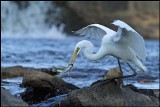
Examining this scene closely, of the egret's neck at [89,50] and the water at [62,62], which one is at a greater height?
the egret's neck at [89,50]

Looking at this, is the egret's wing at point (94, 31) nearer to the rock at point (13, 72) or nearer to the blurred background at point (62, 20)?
the rock at point (13, 72)

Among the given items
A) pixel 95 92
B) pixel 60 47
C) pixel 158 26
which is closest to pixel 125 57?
pixel 95 92

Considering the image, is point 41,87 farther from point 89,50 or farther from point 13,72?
point 13,72

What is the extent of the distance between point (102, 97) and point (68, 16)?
24.2 meters

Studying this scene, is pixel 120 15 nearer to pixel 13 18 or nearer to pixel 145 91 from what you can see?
pixel 13 18

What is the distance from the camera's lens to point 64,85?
1039 cm

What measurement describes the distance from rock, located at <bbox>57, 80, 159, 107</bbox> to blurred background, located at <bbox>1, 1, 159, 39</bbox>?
20664 millimetres

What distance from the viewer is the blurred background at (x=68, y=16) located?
98.8 ft

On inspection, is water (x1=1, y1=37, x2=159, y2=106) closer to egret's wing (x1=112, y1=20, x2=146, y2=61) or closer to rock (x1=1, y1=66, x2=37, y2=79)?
rock (x1=1, y1=66, x2=37, y2=79)

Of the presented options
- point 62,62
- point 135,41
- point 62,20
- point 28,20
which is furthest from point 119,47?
point 28,20

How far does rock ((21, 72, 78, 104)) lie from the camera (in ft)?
33.2

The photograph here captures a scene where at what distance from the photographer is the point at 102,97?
8250mm

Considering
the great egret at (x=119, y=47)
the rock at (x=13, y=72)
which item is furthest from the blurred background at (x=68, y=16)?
the great egret at (x=119, y=47)

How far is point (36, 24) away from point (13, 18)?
5.45ft
